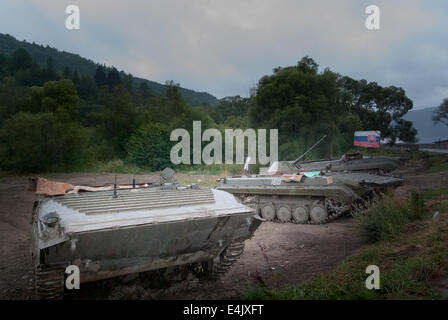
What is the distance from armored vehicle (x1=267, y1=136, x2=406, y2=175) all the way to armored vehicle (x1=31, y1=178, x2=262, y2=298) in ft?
22.4

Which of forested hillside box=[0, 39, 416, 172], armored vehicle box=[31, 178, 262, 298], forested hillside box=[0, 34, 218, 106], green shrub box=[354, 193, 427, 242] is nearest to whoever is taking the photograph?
armored vehicle box=[31, 178, 262, 298]

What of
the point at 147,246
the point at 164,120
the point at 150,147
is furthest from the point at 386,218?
the point at 164,120

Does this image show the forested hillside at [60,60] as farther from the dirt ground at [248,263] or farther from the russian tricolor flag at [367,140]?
the dirt ground at [248,263]

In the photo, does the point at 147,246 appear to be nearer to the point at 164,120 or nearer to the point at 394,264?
the point at 394,264

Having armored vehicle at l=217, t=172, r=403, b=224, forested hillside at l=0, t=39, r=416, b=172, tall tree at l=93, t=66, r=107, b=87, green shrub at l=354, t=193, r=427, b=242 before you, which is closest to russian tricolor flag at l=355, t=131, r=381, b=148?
forested hillside at l=0, t=39, r=416, b=172

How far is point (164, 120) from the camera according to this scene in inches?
891

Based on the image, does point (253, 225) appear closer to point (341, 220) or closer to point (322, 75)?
point (341, 220)

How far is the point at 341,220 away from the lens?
31.6ft

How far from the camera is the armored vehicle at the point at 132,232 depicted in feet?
11.6

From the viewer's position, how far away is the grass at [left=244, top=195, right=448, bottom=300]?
3594 millimetres

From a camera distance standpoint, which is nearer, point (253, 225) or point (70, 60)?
point (253, 225)

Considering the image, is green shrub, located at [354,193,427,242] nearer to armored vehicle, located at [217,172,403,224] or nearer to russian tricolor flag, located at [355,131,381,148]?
armored vehicle, located at [217,172,403,224]

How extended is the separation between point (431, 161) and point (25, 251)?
17.7 metres
